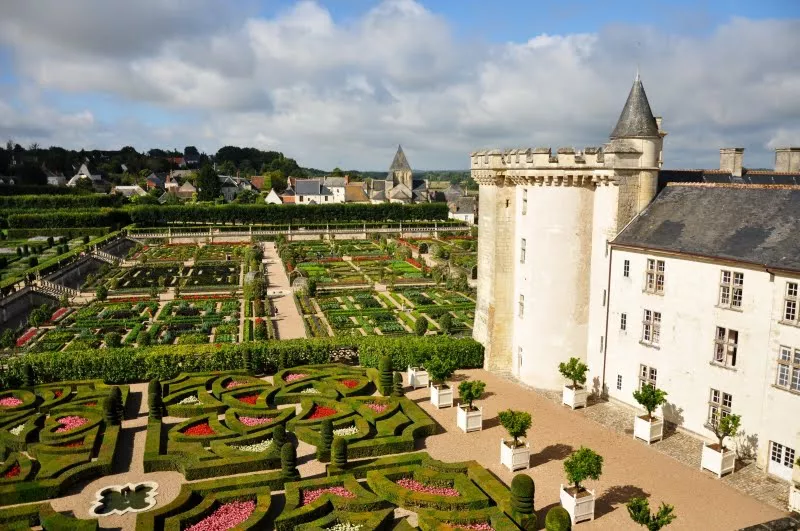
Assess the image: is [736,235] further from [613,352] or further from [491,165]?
[491,165]

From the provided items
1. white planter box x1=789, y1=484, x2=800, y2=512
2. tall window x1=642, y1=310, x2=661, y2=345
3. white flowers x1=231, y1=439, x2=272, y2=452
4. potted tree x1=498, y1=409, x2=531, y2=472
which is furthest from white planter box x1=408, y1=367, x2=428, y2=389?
white planter box x1=789, y1=484, x2=800, y2=512

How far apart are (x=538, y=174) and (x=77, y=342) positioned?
89.6 feet

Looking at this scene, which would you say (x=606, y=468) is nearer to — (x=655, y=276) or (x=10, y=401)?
(x=655, y=276)

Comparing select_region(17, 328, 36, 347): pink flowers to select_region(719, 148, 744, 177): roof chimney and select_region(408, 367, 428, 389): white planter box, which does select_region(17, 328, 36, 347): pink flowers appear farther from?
select_region(719, 148, 744, 177): roof chimney


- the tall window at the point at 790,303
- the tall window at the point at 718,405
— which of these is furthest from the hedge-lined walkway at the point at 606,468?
the tall window at the point at 790,303

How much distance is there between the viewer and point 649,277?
2398cm

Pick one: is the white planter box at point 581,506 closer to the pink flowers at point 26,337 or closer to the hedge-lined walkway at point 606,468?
the hedge-lined walkway at point 606,468

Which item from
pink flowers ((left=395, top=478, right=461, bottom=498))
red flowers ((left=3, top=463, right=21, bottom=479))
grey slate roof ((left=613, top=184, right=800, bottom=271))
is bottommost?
pink flowers ((left=395, top=478, right=461, bottom=498))

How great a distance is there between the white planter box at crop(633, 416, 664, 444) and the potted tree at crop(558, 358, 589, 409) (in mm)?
3447

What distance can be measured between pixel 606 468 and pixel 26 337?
112 feet

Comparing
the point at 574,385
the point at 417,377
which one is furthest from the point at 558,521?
the point at 417,377

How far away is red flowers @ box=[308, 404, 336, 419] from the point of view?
2397 centimetres

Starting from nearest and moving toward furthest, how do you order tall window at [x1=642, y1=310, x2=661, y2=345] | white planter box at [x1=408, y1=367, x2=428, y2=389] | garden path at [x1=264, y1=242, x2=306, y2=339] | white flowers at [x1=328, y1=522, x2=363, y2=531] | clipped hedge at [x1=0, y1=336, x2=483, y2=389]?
white flowers at [x1=328, y1=522, x2=363, y2=531]
tall window at [x1=642, y1=310, x2=661, y2=345]
clipped hedge at [x1=0, y1=336, x2=483, y2=389]
white planter box at [x1=408, y1=367, x2=428, y2=389]
garden path at [x1=264, y1=242, x2=306, y2=339]

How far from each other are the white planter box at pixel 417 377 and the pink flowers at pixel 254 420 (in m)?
7.51
